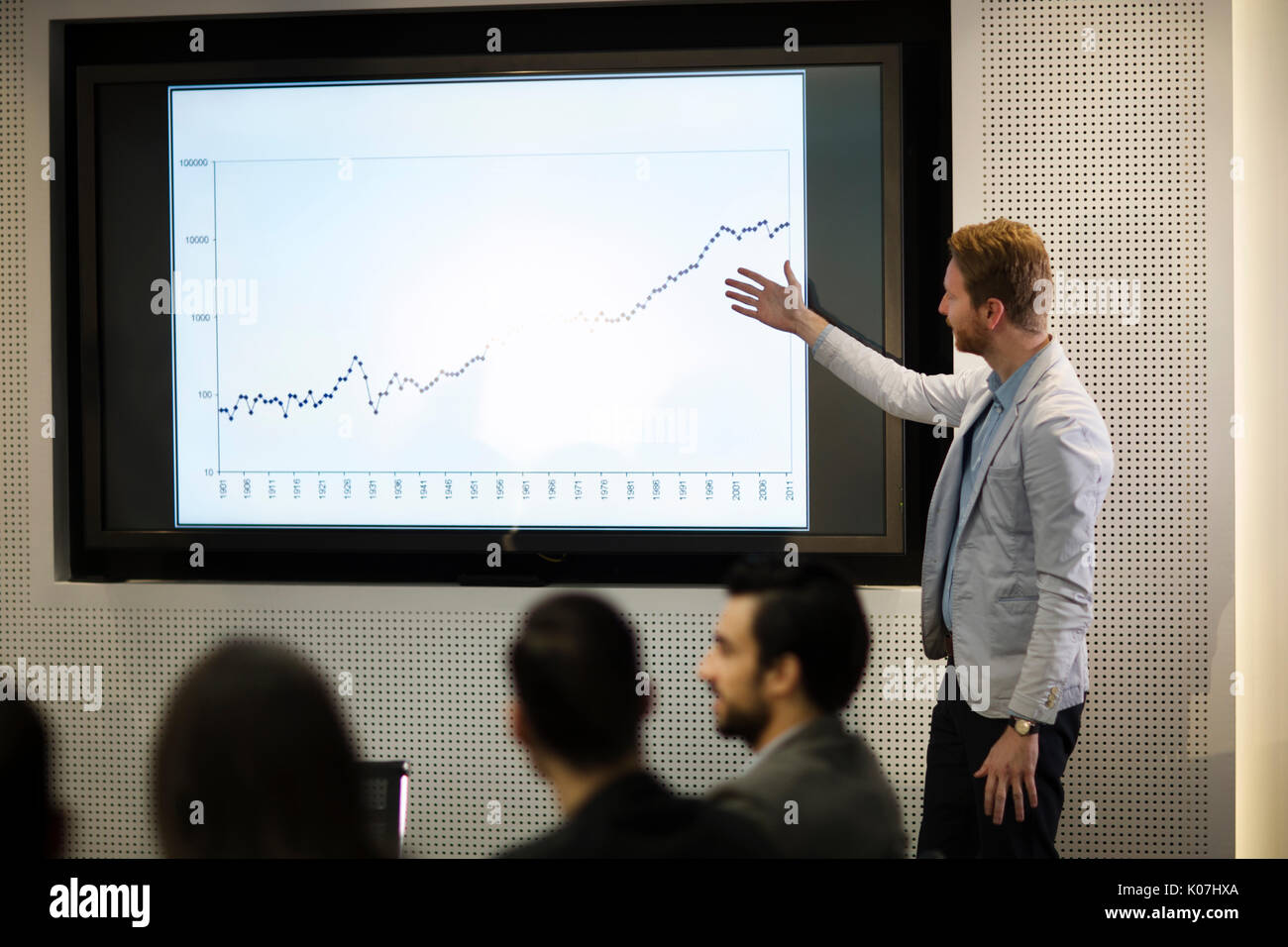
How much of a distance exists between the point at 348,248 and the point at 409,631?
1.22 metres

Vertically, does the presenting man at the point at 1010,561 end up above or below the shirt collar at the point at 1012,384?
below

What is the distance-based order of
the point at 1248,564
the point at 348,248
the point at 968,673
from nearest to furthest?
1. the point at 968,673
2. the point at 1248,564
3. the point at 348,248

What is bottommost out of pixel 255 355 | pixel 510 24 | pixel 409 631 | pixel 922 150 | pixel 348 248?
pixel 409 631

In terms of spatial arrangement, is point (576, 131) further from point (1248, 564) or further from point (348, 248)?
point (1248, 564)

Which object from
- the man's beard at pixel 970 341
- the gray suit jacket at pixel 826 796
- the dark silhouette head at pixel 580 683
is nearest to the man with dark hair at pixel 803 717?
the gray suit jacket at pixel 826 796

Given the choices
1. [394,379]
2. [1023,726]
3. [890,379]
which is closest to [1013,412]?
[890,379]

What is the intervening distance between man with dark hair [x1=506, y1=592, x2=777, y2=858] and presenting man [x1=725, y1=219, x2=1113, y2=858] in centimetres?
100

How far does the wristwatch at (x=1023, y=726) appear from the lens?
1907 millimetres

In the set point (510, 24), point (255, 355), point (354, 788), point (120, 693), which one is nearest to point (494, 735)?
point (120, 693)

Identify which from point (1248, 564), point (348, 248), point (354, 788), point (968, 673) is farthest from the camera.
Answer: point (348, 248)

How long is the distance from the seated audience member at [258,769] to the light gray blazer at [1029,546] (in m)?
1.47

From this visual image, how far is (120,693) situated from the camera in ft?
9.29

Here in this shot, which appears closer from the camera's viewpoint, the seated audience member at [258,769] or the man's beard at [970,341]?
the seated audience member at [258,769]

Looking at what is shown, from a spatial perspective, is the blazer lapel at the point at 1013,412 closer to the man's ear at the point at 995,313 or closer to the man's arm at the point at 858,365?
the man's ear at the point at 995,313
